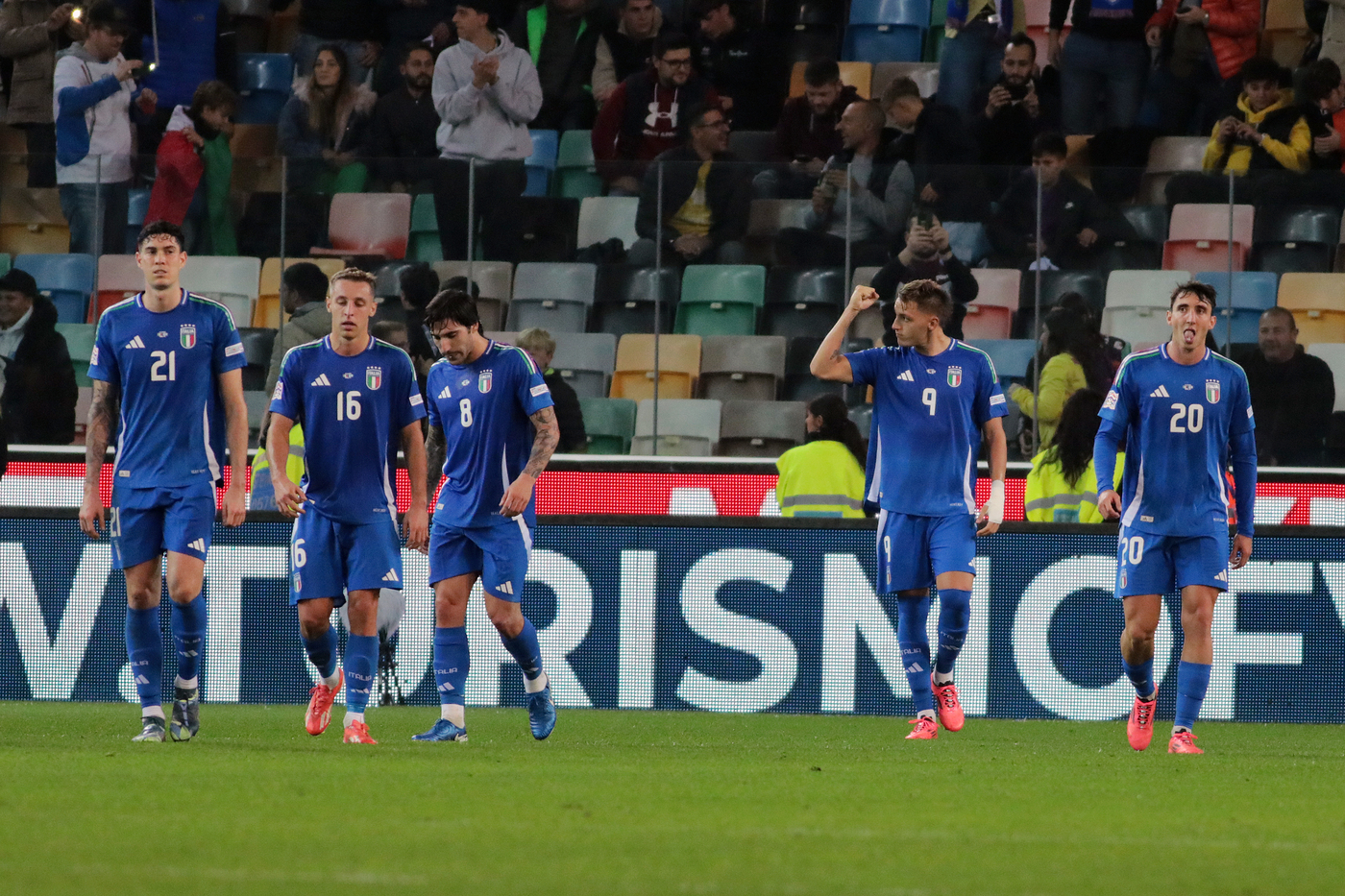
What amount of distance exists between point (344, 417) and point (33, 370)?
5.83 metres

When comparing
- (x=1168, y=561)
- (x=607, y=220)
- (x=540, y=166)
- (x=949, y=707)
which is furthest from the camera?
(x=540, y=166)

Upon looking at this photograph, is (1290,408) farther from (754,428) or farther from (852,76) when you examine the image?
(852,76)

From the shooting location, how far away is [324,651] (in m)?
8.47

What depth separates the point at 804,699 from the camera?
37.7 feet

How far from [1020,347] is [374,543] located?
5850mm

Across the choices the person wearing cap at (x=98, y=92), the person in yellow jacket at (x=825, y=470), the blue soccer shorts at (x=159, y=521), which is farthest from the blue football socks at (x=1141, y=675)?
the person wearing cap at (x=98, y=92)

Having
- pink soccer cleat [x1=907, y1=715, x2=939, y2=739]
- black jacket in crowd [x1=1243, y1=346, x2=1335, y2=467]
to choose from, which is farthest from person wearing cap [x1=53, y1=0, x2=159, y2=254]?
black jacket in crowd [x1=1243, y1=346, x2=1335, y2=467]

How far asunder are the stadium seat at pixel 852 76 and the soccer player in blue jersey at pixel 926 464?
24.0 feet

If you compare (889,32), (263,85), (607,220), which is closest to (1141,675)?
(607,220)

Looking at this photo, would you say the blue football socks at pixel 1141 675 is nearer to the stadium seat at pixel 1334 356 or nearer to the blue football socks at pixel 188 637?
the blue football socks at pixel 188 637

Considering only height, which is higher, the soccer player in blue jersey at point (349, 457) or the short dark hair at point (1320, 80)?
the short dark hair at point (1320, 80)

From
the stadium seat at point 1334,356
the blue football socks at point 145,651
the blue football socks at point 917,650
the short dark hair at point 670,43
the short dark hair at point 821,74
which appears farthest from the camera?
the short dark hair at point 670,43

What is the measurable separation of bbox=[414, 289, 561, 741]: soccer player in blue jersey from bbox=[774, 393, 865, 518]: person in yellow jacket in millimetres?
3925

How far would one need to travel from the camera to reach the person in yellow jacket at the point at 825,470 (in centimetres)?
1230
